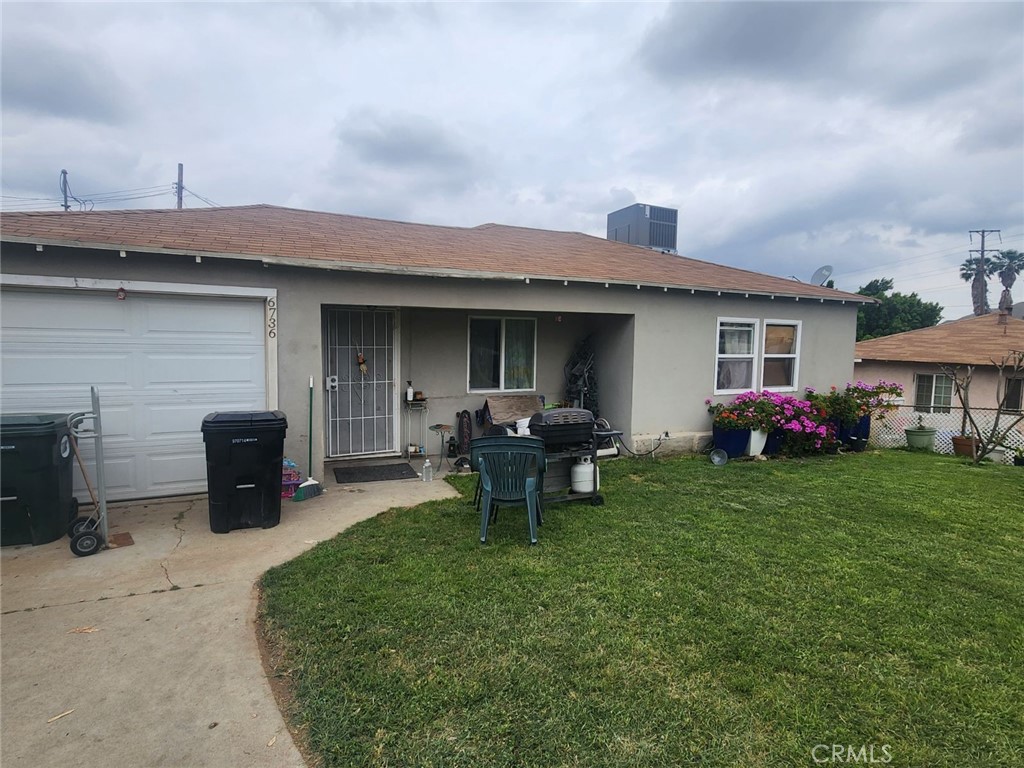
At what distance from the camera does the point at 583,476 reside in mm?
5672

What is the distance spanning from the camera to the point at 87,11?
21.6 feet

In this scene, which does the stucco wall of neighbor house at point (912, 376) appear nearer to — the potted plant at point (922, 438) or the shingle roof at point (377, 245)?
the potted plant at point (922, 438)

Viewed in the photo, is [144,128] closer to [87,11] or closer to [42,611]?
[87,11]

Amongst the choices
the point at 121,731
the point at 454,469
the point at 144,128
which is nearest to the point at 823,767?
the point at 121,731

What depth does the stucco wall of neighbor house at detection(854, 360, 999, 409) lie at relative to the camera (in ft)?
51.8

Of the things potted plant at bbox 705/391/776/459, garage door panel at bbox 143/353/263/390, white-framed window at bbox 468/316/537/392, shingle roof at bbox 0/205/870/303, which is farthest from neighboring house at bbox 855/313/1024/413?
garage door panel at bbox 143/353/263/390

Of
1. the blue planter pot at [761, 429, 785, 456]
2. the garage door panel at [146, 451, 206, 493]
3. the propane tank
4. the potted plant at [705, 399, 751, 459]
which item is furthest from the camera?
the blue planter pot at [761, 429, 785, 456]

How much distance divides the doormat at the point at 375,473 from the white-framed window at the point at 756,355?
5606 millimetres

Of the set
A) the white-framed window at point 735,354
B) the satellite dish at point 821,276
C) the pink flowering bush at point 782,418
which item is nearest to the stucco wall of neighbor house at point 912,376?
the satellite dish at point 821,276

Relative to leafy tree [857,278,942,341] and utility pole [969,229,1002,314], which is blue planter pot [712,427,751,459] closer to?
leafy tree [857,278,942,341]

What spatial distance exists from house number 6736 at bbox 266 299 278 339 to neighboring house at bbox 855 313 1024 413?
56.8 feet

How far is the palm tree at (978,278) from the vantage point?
48.5 metres

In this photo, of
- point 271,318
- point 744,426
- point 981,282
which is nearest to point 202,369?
point 271,318

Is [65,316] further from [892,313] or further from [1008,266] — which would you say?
[1008,266]
